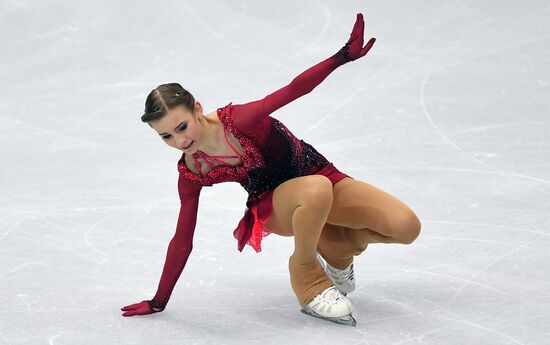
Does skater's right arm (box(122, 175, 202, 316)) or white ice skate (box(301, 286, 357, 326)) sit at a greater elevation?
skater's right arm (box(122, 175, 202, 316))

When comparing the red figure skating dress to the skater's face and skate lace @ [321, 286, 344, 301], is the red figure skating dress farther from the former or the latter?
skate lace @ [321, 286, 344, 301]

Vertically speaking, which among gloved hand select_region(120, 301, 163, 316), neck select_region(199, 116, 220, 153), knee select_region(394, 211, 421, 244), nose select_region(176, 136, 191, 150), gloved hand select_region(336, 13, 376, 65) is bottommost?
gloved hand select_region(120, 301, 163, 316)

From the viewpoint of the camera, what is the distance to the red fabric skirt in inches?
172

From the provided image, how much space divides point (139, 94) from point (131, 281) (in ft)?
8.49

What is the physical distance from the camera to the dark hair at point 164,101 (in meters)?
4.07

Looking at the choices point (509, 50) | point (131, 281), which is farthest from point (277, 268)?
point (509, 50)

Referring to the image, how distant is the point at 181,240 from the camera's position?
4363mm

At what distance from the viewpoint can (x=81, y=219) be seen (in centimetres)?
556

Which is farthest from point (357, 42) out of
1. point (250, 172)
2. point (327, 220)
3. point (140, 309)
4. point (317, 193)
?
point (140, 309)

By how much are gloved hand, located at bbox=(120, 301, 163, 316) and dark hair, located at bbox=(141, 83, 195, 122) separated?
31.8 inches

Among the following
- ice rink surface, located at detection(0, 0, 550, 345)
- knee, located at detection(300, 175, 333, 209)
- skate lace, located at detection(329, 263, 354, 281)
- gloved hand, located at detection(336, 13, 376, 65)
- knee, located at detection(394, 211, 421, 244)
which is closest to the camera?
gloved hand, located at detection(336, 13, 376, 65)

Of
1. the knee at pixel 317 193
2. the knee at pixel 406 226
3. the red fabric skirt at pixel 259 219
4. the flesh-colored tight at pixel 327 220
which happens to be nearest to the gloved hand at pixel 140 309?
the red fabric skirt at pixel 259 219

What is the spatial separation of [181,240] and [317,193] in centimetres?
61

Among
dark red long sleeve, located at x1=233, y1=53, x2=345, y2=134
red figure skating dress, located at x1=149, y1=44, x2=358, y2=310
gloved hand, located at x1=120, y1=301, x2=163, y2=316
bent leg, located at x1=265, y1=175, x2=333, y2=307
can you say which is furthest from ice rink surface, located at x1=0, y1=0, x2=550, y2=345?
dark red long sleeve, located at x1=233, y1=53, x2=345, y2=134
